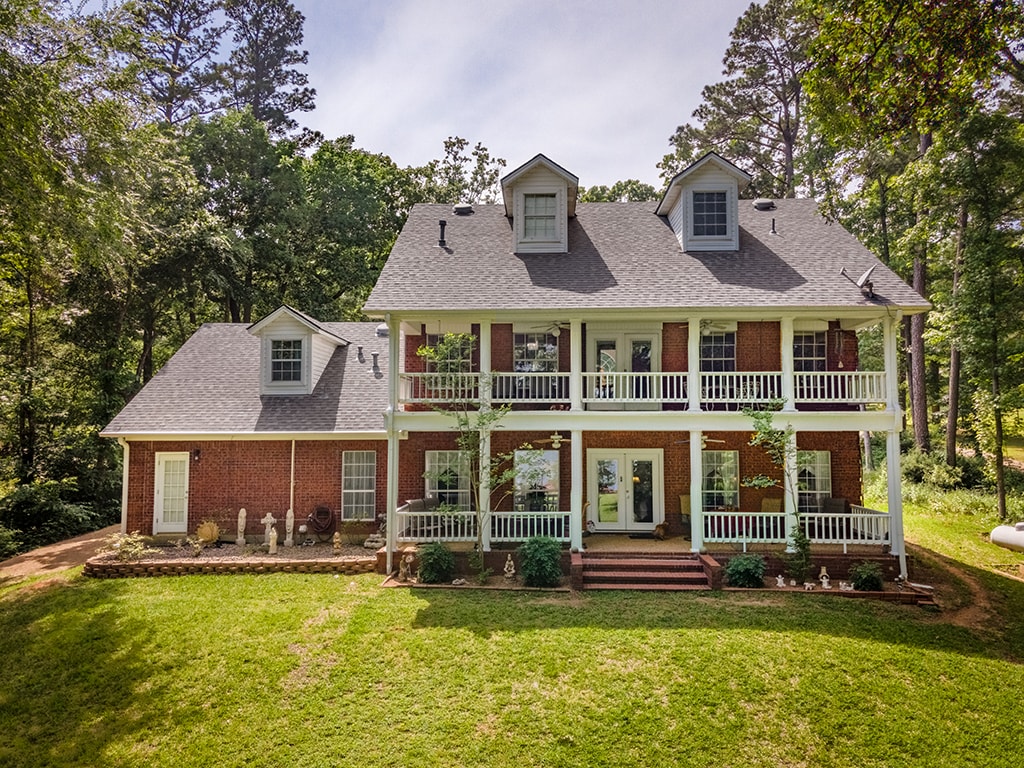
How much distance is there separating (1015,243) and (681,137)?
1836 cm

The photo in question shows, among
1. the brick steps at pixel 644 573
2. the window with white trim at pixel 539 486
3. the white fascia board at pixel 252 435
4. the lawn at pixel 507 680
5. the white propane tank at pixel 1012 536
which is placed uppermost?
the white fascia board at pixel 252 435

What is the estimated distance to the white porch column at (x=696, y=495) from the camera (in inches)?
476

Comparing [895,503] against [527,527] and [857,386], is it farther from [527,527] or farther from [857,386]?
[527,527]

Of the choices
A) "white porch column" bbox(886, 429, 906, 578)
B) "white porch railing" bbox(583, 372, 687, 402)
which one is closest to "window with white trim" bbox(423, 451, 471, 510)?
"white porch railing" bbox(583, 372, 687, 402)

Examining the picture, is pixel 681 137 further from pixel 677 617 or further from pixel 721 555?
pixel 677 617

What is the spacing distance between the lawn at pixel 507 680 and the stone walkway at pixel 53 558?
2.43m

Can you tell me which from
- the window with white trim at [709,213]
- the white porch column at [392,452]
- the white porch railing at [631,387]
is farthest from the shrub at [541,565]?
the window with white trim at [709,213]

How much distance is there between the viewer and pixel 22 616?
33.6ft

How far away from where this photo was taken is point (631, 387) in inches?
526

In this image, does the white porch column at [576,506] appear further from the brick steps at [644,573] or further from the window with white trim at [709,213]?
the window with white trim at [709,213]

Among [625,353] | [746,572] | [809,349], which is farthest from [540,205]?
[746,572]

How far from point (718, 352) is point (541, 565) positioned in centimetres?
745

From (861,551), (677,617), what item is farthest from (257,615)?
(861,551)

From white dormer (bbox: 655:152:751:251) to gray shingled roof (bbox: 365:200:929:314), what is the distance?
427mm
